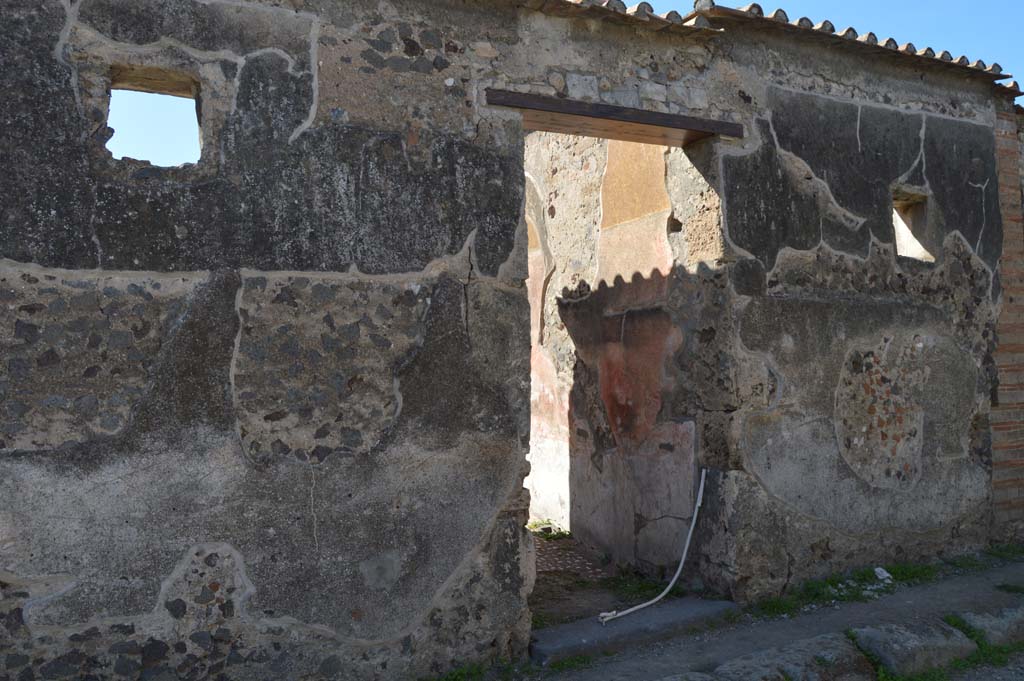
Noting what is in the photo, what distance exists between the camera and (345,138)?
117 inches

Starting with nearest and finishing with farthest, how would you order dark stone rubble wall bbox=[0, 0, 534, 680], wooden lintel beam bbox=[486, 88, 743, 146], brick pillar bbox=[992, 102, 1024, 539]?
dark stone rubble wall bbox=[0, 0, 534, 680] < wooden lintel beam bbox=[486, 88, 743, 146] < brick pillar bbox=[992, 102, 1024, 539]

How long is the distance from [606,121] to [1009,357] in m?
2.92

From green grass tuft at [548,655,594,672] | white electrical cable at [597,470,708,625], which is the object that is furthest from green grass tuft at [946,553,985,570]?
green grass tuft at [548,655,594,672]

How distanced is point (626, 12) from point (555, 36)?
31cm

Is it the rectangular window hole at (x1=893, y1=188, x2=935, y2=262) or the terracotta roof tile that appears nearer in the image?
the terracotta roof tile

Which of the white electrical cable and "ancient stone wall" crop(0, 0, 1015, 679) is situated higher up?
"ancient stone wall" crop(0, 0, 1015, 679)

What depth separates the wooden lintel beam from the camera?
3.28 metres

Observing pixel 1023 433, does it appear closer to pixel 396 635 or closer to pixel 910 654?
pixel 910 654

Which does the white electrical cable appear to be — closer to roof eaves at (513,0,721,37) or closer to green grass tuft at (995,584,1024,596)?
green grass tuft at (995,584,1024,596)

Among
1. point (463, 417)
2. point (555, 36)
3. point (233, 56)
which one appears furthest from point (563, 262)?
point (233, 56)

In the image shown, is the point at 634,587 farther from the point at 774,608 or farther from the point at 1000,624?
the point at 1000,624

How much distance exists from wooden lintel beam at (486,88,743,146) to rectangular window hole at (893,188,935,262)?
128cm

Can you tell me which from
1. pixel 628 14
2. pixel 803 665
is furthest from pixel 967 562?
pixel 628 14

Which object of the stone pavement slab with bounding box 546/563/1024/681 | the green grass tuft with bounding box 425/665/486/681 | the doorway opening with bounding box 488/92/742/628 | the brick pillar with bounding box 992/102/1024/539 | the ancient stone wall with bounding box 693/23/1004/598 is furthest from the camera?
the brick pillar with bounding box 992/102/1024/539
